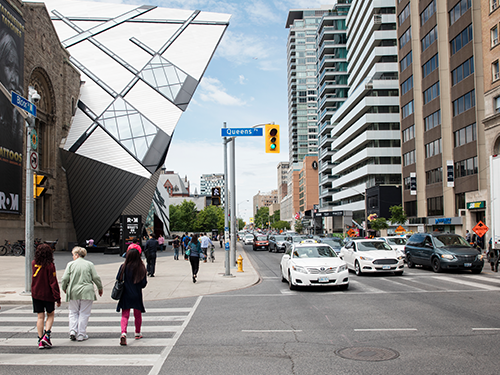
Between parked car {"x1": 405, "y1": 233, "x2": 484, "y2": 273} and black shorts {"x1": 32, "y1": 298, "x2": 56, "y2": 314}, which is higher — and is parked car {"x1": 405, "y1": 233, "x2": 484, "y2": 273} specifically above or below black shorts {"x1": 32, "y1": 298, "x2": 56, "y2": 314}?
below

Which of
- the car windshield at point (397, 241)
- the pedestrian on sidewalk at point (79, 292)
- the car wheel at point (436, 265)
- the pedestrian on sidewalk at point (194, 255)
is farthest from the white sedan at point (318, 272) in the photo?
the car windshield at point (397, 241)

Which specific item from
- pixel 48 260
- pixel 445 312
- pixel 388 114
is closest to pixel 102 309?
Answer: pixel 48 260

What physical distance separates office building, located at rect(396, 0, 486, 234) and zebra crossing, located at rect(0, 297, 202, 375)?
33.0m

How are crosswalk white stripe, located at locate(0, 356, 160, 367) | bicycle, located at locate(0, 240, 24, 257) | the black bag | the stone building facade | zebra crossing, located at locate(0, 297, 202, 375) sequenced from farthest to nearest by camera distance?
the stone building facade < bicycle, located at locate(0, 240, 24, 257) < the black bag < zebra crossing, located at locate(0, 297, 202, 375) < crosswalk white stripe, located at locate(0, 356, 160, 367)

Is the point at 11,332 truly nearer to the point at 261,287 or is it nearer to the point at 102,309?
the point at 102,309

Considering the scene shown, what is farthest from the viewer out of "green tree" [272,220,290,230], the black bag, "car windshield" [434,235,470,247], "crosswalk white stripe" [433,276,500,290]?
"green tree" [272,220,290,230]

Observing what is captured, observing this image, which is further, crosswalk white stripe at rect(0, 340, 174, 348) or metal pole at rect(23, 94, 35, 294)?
metal pole at rect(23, 94, 35, 294)

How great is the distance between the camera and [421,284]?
48.9 ft

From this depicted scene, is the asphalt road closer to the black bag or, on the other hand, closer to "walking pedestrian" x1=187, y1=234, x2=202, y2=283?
the black bag

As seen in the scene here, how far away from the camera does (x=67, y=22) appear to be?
58.4m

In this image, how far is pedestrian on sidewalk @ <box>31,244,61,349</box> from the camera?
23.1 ft

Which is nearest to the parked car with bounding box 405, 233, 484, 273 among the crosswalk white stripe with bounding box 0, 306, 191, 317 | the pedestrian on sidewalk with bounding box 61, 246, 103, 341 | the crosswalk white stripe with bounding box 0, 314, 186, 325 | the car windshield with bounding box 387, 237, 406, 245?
the car windshield with bounding box 387, 237, 406, 245

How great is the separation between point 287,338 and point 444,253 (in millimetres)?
13378

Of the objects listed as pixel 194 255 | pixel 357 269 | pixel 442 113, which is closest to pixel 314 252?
pixel 194 255
